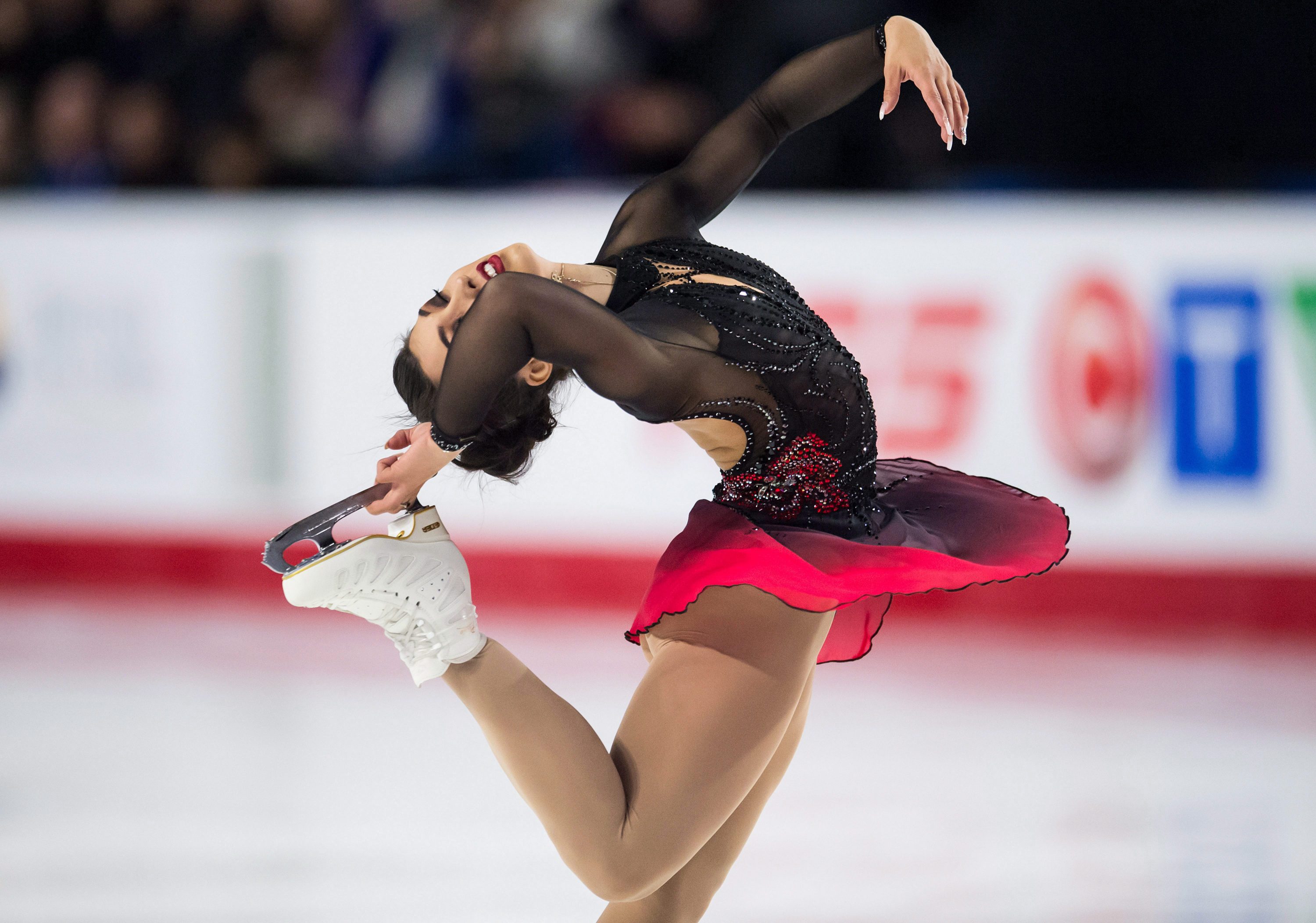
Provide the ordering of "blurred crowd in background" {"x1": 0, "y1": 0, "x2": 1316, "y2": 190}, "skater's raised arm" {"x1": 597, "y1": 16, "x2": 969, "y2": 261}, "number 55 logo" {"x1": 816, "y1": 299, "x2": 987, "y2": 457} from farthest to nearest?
"blurred crowd in background" {"x1": 0, "y1": 0, "x2": 1316, "y2": 190}
"number 55 logo" {"x1": 816, "y1": 299, "x2": 987, "y2": 457}
"skater's raised arm" {"x1": 597, "y1": 16, "x2": 969, "y2": 261}

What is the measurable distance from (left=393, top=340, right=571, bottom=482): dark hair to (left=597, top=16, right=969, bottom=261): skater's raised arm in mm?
230

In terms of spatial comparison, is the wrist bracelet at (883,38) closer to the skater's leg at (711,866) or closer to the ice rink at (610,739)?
the skater's leg at (711,866)

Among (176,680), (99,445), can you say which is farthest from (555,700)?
(99,445)

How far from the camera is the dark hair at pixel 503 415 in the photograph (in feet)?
5.91

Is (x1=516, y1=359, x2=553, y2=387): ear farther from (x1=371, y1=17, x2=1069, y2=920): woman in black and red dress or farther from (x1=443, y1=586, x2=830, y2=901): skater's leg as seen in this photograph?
(x1=443, y1=586, x2=830, y2=901): skater's leg

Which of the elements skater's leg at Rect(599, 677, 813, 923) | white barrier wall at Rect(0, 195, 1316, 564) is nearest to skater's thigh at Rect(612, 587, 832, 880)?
skater's leg at Rect(599, 677, 813, 923)

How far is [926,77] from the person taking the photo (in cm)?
180

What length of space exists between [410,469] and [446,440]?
0.61ft

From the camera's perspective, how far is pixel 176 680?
3.78 m

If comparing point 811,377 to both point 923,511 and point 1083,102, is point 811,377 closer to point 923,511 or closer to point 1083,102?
point 923,511

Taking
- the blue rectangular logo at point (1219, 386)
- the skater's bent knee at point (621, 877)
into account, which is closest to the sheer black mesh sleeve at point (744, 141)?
the skater's bent knee at point (621, 877)

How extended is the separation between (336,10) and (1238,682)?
4.21 m

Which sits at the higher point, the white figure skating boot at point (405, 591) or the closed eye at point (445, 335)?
the closed eye at point (445, 335)

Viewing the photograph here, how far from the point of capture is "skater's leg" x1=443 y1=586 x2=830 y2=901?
1.72m
